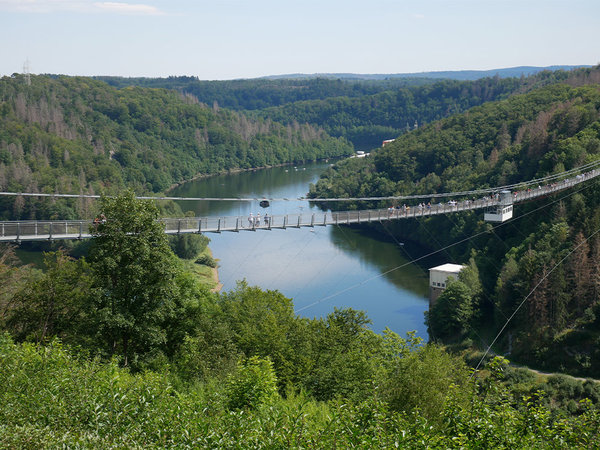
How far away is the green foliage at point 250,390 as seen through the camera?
10711 millimetres

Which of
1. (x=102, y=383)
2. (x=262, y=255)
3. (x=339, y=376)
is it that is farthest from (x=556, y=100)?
(x=102, y=383)

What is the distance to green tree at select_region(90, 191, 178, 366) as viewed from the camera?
544 inches

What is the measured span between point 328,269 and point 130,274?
21476mm

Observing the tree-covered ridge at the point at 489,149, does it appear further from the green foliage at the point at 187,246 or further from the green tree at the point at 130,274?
the green tree at the point at 130,274

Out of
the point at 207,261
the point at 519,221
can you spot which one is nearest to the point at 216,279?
the point at 207,261

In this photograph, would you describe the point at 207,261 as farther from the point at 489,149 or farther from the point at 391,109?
the point at 391,109

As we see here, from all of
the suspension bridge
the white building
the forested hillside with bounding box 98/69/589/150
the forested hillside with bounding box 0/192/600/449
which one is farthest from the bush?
the forested hillside with bounding box 98/69/589/150

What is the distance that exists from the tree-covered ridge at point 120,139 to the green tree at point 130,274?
103ft

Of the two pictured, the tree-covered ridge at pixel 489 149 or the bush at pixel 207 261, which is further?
the tree-covered ridge at pixel 489 149

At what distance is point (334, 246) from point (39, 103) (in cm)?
4591

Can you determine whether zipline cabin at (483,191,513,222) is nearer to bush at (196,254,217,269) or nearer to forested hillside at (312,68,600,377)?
forested hillside at (312,68,600,377)

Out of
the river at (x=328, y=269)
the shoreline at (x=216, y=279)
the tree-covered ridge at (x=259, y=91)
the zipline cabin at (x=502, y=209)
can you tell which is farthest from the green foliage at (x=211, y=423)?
the tree-covered ridge at (x=259, y=91)

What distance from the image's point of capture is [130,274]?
13977 millimetres

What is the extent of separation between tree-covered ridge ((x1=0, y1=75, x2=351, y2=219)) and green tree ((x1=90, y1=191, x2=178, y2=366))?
31.3 meters
